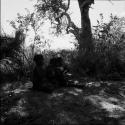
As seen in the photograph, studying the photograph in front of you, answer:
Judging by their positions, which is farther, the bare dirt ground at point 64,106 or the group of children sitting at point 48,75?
the group of children sitting at point 48,75

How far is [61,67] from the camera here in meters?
7.25

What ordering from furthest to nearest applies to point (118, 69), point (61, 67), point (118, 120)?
point (118, 69)
point (61, 67)
point (118, 120)

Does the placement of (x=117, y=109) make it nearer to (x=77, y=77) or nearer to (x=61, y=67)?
(x=61, y=67)

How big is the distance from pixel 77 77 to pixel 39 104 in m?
3.43

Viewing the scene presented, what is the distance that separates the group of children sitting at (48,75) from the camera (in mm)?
6508

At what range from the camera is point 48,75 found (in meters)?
6.95

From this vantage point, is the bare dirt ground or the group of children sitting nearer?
the bare dirt ground

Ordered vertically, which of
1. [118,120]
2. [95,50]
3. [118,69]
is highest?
[95,50]

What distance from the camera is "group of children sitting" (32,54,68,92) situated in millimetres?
6508

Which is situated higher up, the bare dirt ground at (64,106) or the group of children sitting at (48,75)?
the group of children sitting at (48,75)

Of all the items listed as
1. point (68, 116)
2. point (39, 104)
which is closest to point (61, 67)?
point (39, 104)

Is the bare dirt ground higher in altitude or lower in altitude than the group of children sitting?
lower

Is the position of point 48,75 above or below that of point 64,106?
above

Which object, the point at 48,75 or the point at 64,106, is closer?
the point at 64,106
